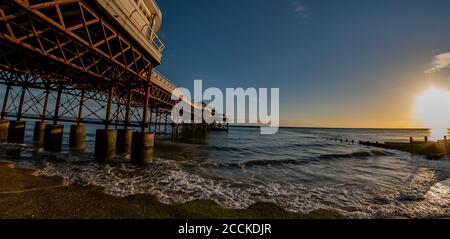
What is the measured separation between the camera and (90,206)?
5129mm

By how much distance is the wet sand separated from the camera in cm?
467

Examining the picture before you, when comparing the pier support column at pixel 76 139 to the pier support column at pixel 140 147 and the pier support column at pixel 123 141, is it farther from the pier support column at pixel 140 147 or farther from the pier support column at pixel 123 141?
the pier support column at pixel 140 147

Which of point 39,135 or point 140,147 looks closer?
point 140,147

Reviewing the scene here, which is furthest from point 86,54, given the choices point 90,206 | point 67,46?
point 90,206

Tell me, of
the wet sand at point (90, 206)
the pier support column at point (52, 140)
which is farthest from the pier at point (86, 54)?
the wet sand at point (90, 206)

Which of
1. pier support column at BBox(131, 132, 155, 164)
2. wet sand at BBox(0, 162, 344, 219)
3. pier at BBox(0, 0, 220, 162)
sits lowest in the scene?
wet sand at BBox(0, 162, 344, 219)

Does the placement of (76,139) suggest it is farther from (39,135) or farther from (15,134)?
(15,134)

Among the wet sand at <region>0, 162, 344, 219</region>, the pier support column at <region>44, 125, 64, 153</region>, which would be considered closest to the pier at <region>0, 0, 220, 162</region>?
the pier support column at <region>44, 125, 64, 153</region>

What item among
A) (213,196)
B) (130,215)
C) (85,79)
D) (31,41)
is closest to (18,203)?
(130,215)

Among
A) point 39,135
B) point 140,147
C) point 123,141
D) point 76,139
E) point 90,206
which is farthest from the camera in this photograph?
point 39,135

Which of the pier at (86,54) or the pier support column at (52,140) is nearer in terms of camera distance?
the pier at (86,54)

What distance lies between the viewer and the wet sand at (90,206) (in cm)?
467

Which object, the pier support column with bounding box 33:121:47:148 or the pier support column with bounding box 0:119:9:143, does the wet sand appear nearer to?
the pier support column with bounding box 33:121:47:148

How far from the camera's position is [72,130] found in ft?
46.0
